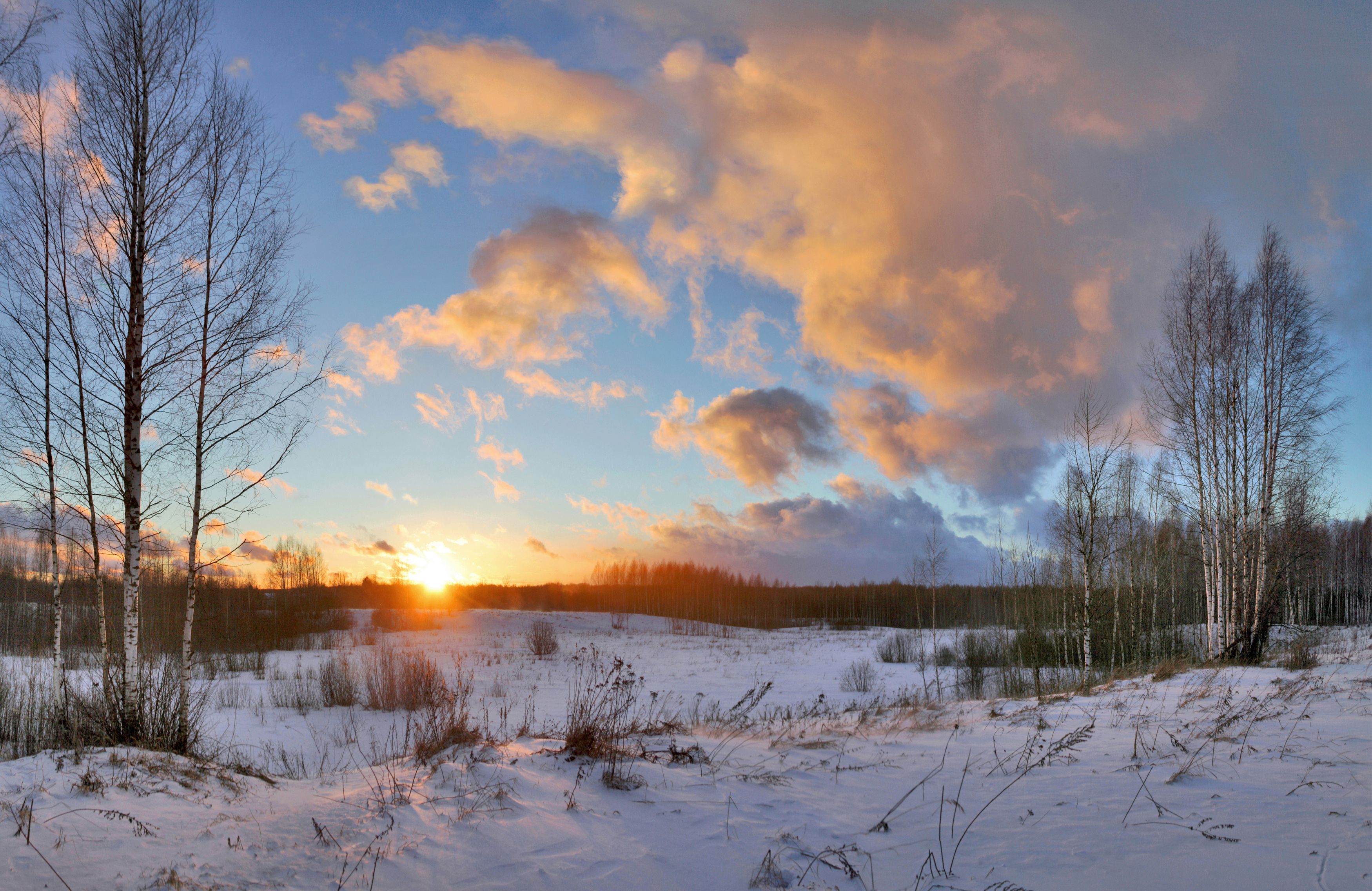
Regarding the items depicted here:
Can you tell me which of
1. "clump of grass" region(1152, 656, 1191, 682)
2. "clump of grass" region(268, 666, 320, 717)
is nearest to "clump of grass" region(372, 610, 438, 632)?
"clump of grass" region(268, 666, 320, 717)

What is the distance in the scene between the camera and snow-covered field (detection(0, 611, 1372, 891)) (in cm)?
381

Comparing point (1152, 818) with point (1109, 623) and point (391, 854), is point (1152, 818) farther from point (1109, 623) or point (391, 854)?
point (1109, 623)

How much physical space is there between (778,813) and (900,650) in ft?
86.2

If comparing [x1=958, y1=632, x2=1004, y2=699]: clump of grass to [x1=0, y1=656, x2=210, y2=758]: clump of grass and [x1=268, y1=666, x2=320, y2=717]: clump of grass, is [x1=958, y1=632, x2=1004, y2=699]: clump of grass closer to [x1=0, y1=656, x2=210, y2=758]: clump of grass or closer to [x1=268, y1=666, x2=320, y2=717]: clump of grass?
[x1=268, y1=666, x2=320, y2=717]: clump of grass

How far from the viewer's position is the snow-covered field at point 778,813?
381 centimetres

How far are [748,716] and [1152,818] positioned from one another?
9.54 metres

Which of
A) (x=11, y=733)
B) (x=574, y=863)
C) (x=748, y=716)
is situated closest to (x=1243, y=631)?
(x=748, y=716)

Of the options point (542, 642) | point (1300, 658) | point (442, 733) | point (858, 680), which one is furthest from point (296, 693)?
point (1300, 658)

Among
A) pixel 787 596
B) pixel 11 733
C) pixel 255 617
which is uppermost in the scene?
pixel 11 733

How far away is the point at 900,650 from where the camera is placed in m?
29.1

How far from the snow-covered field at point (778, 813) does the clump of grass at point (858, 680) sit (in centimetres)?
1188

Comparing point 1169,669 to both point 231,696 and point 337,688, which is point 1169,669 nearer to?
point 337,688

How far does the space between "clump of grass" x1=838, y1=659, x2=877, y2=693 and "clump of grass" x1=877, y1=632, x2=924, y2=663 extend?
17.1ft

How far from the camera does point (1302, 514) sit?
21.8 meters
